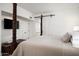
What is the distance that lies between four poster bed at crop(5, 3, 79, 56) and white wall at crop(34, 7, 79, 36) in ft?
0.53

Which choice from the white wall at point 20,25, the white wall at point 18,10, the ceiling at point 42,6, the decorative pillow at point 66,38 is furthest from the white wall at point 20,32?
the decorative pillow at point 66,38

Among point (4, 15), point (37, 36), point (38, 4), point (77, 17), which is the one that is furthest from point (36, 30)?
point (77, 17)

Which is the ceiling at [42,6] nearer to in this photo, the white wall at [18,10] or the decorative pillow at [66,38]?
the white wall at [18,10]

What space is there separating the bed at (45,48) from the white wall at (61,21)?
0.16 meters

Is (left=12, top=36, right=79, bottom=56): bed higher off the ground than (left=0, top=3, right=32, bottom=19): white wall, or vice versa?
(left=0, top=3, right=32, bottom=19): white wall

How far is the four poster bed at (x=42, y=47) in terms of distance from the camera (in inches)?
76.7

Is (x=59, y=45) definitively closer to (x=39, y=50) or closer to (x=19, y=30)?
(x=39, y=50)

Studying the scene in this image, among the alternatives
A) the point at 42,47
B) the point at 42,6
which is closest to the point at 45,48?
the point at 42,47

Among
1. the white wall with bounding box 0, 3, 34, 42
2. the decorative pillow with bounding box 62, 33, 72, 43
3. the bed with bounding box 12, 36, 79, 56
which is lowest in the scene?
the bed with bounding box 12, 36, 79, 56

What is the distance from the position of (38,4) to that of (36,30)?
1.51ft

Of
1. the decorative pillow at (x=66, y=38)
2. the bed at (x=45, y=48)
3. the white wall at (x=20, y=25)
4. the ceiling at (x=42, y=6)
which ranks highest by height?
the ceiling at (x=42, y=6)

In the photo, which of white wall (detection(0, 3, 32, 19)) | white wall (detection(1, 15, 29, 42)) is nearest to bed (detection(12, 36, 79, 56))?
white wall (detection(1, 15, 29, 42))

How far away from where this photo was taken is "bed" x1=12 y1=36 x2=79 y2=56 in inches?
76.6

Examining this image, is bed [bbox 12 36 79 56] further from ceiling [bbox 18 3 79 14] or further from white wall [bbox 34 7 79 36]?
ceiling [bbox 18 3 79 14]
